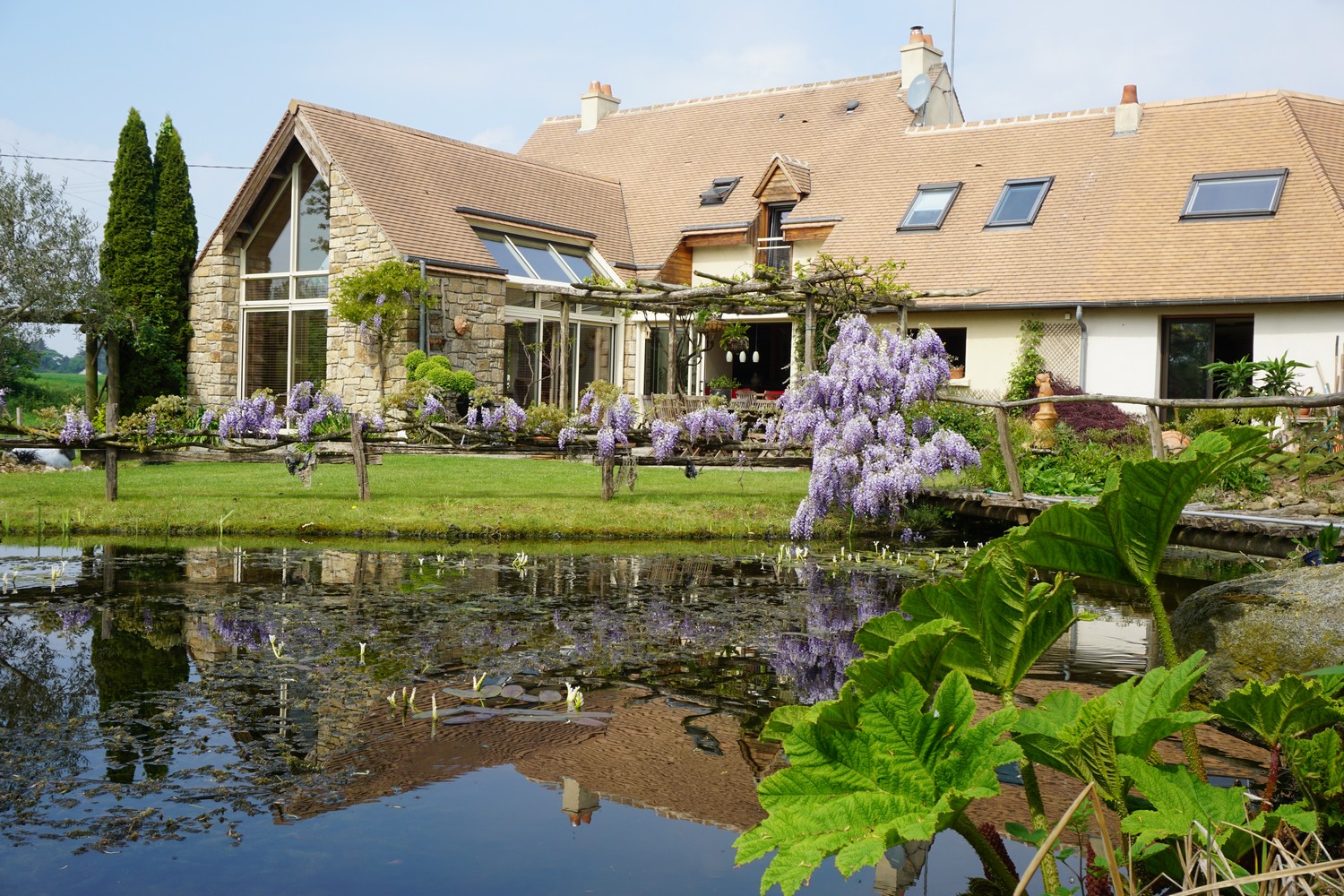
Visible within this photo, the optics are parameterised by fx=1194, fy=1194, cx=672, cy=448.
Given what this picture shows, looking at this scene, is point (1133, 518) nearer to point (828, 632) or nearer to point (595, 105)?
point (828, 632)

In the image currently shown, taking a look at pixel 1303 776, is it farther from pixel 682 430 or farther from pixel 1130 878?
pixel 682 430

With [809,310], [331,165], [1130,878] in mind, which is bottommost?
[1130,878]

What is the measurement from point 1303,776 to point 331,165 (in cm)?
1937

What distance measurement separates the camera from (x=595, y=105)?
29.2 m

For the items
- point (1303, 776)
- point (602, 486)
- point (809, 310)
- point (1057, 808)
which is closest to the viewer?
point (1303, 776)

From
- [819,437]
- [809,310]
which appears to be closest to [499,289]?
[809,310]

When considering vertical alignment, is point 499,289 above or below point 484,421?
above

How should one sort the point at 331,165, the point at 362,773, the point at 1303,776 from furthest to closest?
the point at 331,165 → the point at 362,773 → the point at 1303,776

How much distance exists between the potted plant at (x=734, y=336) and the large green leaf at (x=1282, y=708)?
750 inches

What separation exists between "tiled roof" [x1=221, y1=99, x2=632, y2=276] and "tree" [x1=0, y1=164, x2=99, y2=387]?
14.6 ft

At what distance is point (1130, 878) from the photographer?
2.22m

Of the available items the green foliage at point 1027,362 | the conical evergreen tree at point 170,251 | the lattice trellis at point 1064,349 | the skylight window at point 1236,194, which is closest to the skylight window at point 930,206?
the green foliage at point 1027,362

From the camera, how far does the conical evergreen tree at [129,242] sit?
20562 mm

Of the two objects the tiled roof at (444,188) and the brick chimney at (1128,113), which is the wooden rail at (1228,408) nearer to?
the brick chimney at (1128,113)
